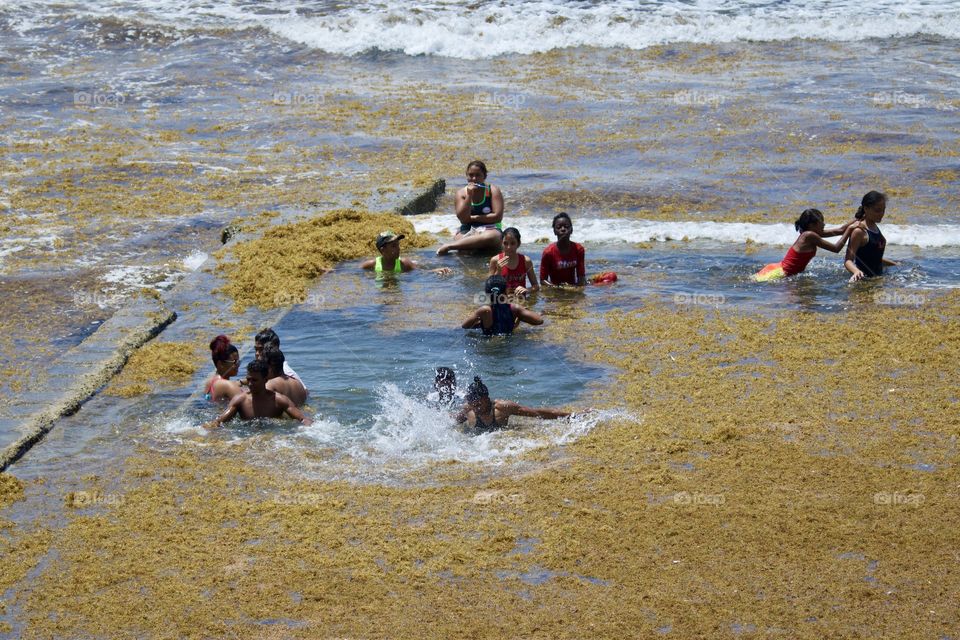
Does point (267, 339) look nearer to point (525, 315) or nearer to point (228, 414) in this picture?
point (228, 414)

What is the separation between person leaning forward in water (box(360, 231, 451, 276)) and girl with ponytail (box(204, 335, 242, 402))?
3.89m

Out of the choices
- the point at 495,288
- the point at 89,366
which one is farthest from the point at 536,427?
the point at 89,366

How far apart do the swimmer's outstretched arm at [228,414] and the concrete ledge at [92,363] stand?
3.94 feet

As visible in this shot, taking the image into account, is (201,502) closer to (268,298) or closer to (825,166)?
(268,298)

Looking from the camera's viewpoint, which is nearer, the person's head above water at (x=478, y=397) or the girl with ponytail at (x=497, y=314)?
the person's head above water at (x=478, y=397)

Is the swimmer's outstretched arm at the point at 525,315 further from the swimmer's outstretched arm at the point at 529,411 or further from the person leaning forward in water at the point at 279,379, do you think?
the person leaning forward in water at the point at 279,379

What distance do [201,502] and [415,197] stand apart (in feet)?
32.4

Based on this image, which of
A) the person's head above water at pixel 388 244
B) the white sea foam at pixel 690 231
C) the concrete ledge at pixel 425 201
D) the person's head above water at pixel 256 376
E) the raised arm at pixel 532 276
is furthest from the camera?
the concrete ledge at pixel 425 201

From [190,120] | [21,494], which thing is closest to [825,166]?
[190,120]

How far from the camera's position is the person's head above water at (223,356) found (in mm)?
9445

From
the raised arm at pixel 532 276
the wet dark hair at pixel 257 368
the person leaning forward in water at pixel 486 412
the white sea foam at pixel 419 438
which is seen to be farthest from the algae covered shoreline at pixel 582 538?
the raised arm at pixel 532 276

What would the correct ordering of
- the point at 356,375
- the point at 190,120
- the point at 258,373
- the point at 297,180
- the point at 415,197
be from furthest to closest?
the point at 190,120 → the point at 297,180 → the point at 415,197 → the point at 356,375 → the point at 258,373

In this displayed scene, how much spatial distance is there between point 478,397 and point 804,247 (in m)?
5.80

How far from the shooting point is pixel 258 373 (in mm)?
8805
